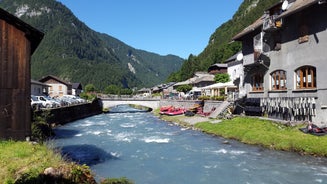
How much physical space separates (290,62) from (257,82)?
7429 mm

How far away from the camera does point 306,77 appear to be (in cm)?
2861

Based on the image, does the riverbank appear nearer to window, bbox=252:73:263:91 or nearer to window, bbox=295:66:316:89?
window, bbox=295:66:316:89

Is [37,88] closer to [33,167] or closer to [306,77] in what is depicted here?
[306,77]

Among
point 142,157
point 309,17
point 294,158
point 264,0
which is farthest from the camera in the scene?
point 264,0

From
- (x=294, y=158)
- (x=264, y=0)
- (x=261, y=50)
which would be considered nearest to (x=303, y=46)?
(x=261, y=50)

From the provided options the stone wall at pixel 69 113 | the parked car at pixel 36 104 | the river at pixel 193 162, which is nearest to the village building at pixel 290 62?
the river at pixel 193 162

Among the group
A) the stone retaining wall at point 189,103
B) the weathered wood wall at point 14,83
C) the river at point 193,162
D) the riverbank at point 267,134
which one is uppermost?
the weathered wood wall at point 14,83

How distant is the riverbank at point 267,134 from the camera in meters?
22.8

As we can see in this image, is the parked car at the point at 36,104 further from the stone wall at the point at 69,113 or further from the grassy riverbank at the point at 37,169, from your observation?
the grassy riverbank at the point at 37,169

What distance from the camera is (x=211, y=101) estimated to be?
50.4 metres

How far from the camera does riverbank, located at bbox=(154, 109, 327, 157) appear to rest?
2284cm

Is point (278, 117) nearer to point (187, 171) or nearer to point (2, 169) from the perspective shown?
point (187, 171)

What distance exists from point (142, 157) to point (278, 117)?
15.3 meters

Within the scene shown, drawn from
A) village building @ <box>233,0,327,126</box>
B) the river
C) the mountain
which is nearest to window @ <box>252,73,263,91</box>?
village building @ <box>233,0,327,126</box>
